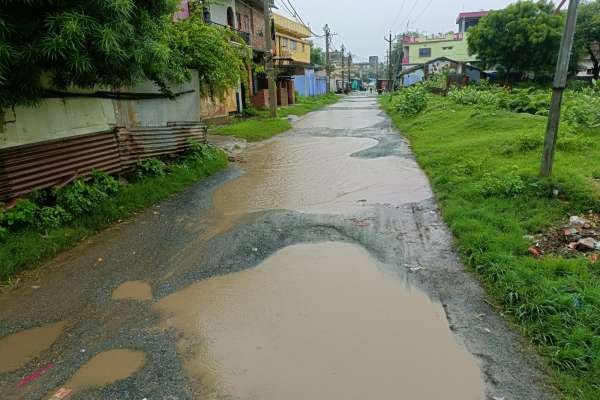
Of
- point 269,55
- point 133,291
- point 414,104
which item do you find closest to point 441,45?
point 414,104

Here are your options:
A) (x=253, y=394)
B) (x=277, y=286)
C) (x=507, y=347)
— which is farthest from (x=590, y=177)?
(x=253, y=394)

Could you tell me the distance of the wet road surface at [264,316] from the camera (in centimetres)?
295

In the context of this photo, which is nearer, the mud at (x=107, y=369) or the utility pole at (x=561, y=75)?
the mud at (x=107, y=369)

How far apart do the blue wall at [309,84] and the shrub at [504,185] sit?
3202cm

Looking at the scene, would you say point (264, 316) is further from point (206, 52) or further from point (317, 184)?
point (206, 52)

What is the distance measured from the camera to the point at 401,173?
9.23 meters

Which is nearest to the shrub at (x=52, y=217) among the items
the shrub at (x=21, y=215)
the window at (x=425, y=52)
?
the shrub at (x=21, y=215)

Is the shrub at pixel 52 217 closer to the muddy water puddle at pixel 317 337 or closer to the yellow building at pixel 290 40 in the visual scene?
the muddy water puddle at pixel 317 337

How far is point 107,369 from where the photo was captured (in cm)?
312

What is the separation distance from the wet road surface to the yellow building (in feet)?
86.0

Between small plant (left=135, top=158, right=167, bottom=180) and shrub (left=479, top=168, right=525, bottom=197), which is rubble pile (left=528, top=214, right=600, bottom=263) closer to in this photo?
shrub (left=479, top=168, right=525, bottom=197)

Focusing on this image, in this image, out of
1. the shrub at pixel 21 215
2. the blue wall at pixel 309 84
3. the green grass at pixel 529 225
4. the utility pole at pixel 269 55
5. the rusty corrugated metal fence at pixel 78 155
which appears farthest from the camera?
the blue wall at pixel 309 84

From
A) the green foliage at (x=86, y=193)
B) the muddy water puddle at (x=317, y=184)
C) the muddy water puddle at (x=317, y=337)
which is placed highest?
the green foliage at (x=86, y=193)

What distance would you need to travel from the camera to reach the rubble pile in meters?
4.41
